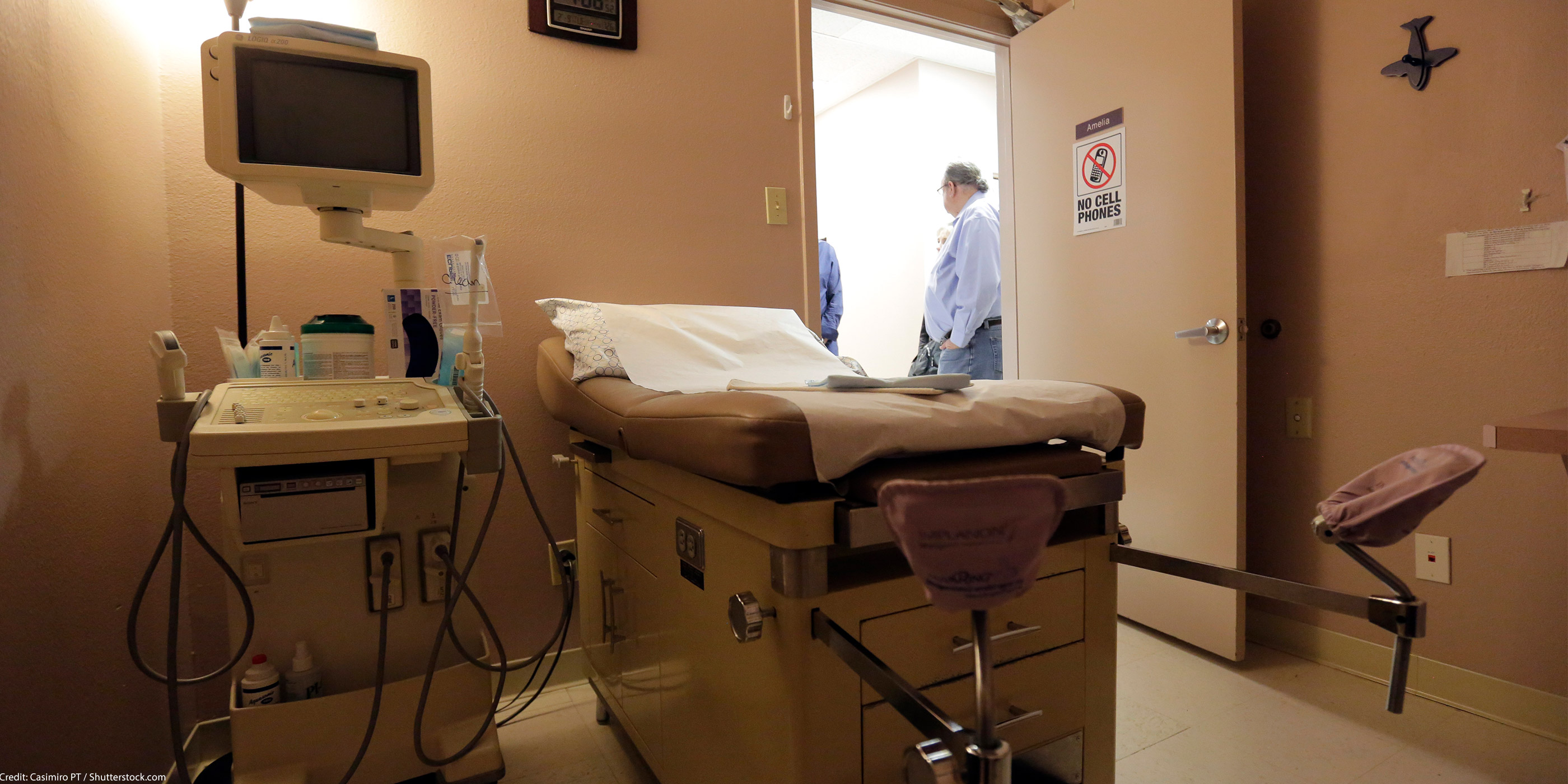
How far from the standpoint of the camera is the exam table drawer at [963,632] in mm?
876

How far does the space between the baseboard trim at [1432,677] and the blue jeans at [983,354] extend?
134 cm

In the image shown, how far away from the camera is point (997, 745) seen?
52 centimetres

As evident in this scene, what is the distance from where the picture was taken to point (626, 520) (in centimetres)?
130

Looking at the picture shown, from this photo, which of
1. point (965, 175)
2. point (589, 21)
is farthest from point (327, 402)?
point (965, 175)

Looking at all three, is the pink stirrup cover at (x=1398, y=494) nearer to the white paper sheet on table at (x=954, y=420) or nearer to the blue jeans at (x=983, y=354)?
the white paper sheet on table at (x=954, y=420)

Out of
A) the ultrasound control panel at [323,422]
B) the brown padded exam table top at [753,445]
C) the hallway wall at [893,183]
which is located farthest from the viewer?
the hallway wall at [893,183]

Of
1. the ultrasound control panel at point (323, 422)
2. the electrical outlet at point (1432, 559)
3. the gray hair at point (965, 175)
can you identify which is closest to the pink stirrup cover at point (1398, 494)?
the ultrasound control panel at point (323, 422)

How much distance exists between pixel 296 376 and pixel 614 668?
2.57ft

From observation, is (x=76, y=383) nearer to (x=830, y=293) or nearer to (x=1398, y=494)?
(x=1398, y=494)

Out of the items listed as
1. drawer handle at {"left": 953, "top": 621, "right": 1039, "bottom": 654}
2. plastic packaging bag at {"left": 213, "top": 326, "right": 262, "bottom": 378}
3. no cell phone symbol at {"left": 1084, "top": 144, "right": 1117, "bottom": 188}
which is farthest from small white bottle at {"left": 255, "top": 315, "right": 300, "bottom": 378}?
no cell phone symbol at {"left": 1084, "top": 144, "right": 1117, "bottom": 188}

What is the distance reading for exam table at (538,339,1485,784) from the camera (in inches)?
27.5

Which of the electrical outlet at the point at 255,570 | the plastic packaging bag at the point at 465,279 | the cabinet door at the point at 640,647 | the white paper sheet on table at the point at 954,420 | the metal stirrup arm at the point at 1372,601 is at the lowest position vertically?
the cabinet door at the point at 640,647

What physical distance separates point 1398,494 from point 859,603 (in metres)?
0.55

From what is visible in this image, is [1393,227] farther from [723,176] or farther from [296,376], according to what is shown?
[296,376]
